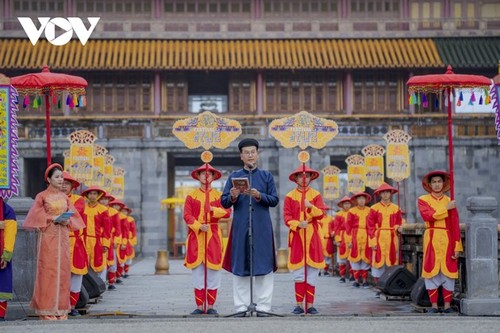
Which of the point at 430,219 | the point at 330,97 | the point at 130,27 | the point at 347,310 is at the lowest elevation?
the point at 347,310

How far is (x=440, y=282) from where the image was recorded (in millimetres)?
12523

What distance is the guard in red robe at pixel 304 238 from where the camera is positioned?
1275cm

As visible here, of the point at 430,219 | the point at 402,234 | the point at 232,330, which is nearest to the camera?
the point at 232,330

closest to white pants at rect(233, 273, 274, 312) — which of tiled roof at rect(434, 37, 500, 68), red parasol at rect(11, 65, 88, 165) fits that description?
red parasol at rect(11, 65, 88, 165)

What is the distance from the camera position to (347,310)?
13.4 m

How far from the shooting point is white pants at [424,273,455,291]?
12.4 meters

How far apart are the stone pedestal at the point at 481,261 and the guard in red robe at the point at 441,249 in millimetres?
204

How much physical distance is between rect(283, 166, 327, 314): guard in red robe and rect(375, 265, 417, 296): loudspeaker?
86.6 inches

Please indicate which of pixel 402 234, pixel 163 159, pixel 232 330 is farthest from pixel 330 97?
pixel 232 330

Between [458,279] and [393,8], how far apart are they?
23.9 m

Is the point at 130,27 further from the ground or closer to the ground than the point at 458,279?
further from the ground

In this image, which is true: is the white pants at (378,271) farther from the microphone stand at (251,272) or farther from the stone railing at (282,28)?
the stone railing at (282,28)

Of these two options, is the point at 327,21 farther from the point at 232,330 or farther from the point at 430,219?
the point at 232,330

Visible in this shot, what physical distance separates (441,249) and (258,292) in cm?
233
